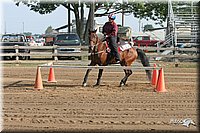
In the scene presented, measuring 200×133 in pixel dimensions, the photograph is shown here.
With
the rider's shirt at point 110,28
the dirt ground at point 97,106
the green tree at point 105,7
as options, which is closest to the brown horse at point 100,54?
the rider's shirt at point 110,28

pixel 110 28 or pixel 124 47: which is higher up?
pixel 110 28

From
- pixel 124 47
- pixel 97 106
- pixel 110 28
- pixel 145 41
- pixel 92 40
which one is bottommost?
pixel 97 106

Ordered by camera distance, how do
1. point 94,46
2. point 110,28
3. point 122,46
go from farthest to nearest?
point 122,46 → point 94,46 → point 110,28

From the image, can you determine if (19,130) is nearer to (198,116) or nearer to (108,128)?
(108,128)

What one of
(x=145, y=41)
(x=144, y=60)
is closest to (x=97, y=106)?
(x=144, y=60)

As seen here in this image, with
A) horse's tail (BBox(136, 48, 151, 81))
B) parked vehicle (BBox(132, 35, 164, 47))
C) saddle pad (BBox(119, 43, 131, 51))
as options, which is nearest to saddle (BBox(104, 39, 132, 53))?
saddle pad (BBox(119, 43, 131, 51))

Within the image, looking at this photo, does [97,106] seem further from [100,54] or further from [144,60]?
[144,60]

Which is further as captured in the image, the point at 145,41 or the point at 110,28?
the point at 145,41

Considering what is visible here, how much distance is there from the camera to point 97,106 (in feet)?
33.5

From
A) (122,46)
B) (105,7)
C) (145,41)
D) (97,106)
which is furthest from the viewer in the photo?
(145,41)

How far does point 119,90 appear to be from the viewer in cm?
1321

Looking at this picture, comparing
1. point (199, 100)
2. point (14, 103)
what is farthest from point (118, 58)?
point (14, 103)

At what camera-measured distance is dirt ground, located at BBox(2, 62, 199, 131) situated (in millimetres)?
8242

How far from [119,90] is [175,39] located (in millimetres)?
A: 19534
